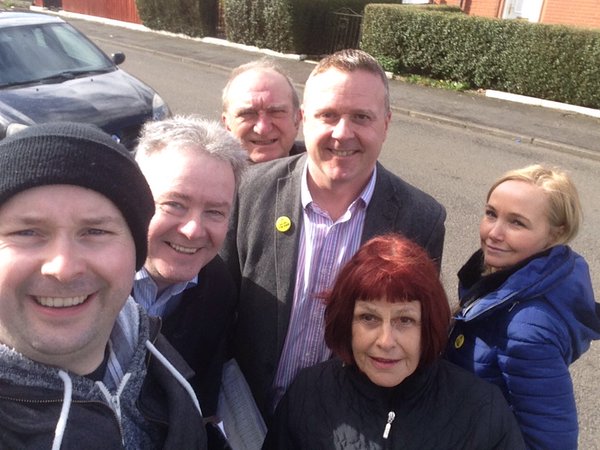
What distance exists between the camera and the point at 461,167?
26.9 feet

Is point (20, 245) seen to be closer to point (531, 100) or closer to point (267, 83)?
point (267, 83)

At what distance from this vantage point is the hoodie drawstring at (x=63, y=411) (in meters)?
1.21

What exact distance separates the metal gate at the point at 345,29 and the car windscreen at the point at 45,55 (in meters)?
9.19

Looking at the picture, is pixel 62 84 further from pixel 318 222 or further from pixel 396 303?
pixel 396 303

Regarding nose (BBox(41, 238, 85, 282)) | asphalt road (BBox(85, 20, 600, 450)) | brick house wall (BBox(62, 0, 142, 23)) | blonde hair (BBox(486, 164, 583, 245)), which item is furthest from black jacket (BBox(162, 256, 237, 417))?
brick house wall (BBox(62, 0, 142, 23))

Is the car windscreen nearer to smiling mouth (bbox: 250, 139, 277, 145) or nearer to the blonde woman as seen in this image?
smiling mouth (bbox: 250, 139, 277, 145)

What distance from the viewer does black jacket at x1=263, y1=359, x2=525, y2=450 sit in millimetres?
1825

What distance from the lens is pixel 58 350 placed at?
1.29m

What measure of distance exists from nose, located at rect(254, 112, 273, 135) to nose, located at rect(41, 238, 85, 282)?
1848 millimetres

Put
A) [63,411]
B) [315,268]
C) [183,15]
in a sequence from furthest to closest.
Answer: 1. [183,15]
2. [315,268]
3. [63,411]

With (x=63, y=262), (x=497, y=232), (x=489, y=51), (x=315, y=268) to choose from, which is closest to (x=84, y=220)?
(x=63, y=262)

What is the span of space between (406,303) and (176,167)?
893 millimetres

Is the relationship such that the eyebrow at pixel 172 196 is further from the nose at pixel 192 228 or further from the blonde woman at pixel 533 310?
the blonde woman at pixel 533 310

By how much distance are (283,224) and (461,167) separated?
628 centimetres
